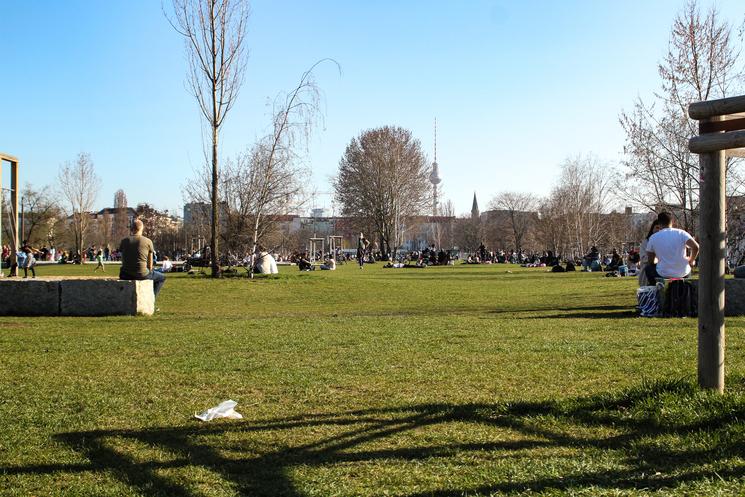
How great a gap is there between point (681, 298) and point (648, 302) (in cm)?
64

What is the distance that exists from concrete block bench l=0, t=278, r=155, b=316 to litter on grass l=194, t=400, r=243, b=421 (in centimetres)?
1003

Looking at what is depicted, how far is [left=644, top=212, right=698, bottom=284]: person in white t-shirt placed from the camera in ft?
38.1

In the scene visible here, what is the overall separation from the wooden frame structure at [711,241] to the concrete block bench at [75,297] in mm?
12116

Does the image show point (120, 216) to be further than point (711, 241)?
Yes

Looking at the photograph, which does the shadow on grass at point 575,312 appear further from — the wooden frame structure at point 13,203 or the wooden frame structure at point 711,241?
the wooden frame structure at point 13,203

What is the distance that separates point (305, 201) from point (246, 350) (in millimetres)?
23246

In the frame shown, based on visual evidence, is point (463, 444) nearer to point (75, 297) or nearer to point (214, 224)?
point (75, 297)

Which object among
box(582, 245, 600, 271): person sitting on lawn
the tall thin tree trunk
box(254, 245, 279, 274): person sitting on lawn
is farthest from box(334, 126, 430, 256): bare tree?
the tall thin tree trunk

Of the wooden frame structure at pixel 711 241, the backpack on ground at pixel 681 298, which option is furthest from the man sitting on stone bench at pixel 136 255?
the wooden frame structure at pixel 711 241

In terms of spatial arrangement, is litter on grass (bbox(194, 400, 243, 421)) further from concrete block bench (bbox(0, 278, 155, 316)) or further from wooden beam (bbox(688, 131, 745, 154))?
concrete block bench (bbox(0, 278, 155, 316))

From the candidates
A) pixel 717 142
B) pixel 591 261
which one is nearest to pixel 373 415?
pixel 717 142

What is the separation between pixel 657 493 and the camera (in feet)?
10.5

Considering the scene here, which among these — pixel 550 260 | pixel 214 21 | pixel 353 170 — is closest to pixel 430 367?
pixel 214 21

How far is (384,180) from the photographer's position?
250 ft
